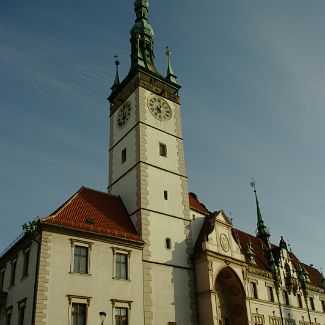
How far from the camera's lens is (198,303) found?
3130cm

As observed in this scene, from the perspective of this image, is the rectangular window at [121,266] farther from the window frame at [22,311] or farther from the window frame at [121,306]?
the window frame at [22,311]

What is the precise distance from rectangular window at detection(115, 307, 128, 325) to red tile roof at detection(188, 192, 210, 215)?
11721 millimetres

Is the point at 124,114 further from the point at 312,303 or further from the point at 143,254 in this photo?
the point at 312,303

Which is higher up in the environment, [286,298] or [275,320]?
[286,298]

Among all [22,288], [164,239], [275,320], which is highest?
[164,239]

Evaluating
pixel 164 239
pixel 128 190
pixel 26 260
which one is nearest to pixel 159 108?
pixel 128 190

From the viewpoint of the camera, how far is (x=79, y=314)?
2508 cm

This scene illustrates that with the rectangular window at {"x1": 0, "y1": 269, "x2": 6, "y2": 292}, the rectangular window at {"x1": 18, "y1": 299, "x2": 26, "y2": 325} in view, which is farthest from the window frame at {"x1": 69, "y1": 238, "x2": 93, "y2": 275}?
the rectangular window at {"x1": 0, "y1": 269, "x2": 6, "y2": 292}

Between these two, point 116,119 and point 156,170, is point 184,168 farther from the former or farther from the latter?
point 116,119

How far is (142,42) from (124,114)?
9.10 metres

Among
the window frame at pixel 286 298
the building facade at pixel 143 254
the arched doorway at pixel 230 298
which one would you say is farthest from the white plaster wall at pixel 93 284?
the window frame at pixel 286 298

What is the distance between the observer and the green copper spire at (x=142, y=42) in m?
41.2

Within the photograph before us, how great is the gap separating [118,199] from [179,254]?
6.84 m

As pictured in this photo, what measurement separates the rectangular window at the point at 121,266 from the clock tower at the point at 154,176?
4.89ft
